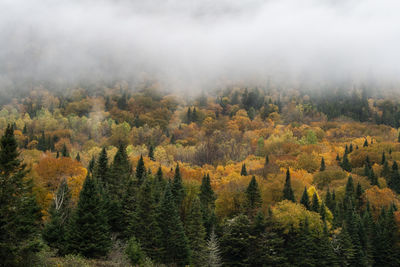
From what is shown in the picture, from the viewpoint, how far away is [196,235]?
5841cm

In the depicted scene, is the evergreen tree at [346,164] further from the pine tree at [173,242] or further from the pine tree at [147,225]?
the pine tree at [147,225]

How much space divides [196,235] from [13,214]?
32.1 m

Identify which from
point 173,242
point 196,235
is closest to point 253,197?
point 196,235

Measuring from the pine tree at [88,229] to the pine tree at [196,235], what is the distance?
13.8 metres

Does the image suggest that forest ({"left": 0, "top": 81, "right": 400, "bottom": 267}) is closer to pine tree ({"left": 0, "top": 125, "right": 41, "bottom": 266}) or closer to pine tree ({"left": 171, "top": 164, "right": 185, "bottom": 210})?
pine tree ({"left": 0, "top": 125, "right": 41, "bottom": 266})

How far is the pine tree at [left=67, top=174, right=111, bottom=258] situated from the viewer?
152ft

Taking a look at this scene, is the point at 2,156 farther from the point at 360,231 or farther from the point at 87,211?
the point at 360,231

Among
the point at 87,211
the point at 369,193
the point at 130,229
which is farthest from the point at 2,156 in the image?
the point at 369,193

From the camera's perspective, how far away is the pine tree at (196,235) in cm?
5612

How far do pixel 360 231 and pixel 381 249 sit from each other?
16.2ft

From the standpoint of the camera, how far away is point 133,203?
198ft

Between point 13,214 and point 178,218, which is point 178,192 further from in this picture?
point 13,214

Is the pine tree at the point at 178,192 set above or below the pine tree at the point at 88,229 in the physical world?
below

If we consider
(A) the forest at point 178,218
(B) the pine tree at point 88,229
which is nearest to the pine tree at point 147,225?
(A) the forest at point 178,218
